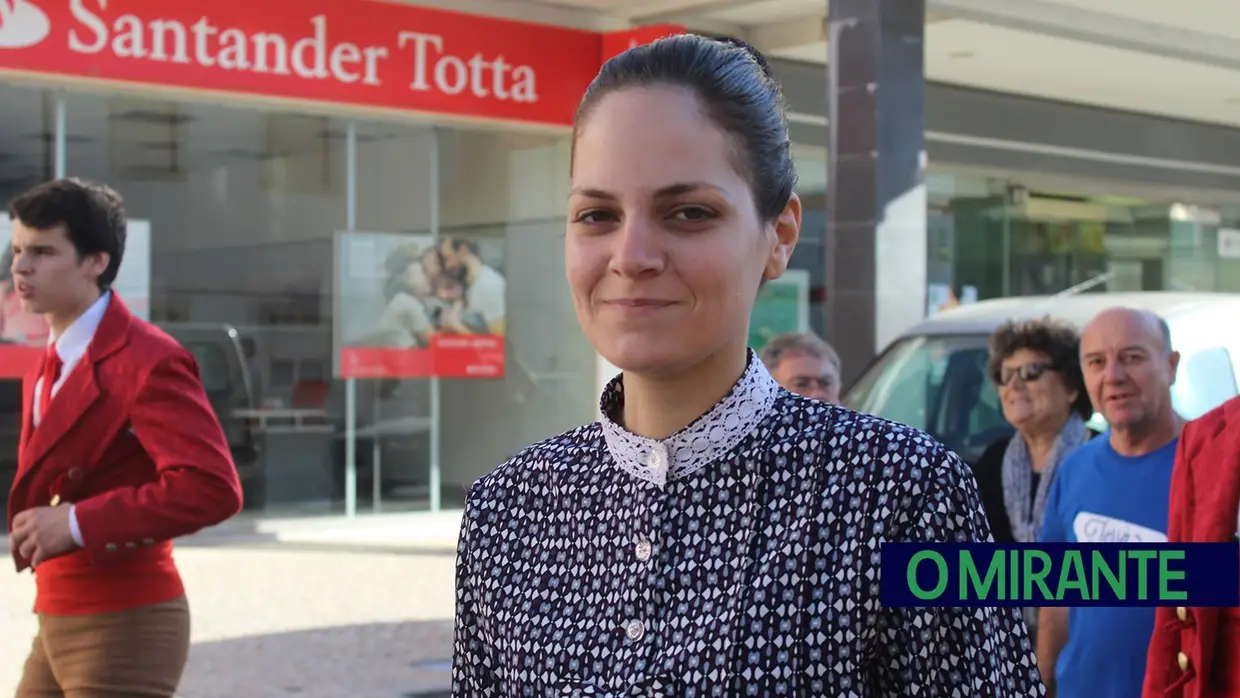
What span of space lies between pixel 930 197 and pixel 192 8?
936 centimetres

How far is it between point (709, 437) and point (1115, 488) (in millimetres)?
2793

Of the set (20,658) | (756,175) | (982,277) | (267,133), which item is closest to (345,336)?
(267,133)

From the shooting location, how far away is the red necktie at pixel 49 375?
4340 millimetres

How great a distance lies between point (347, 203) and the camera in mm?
14484

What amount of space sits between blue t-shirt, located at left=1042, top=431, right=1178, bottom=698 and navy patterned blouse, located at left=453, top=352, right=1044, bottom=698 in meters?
2.49

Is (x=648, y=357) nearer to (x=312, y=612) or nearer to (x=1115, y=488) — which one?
(x=1115, y=488)

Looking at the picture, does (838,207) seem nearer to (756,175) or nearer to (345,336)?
(345,336)

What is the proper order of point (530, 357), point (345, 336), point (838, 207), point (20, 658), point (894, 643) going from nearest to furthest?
point (894, 643) → point (20, 658) → point (838, 207) → point (345, 336) → point (530, 357)

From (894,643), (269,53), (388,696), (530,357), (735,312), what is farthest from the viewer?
(530,357)

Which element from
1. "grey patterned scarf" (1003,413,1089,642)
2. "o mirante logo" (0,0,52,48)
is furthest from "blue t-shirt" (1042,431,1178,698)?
"o mirante logo" (0,0,52,48)

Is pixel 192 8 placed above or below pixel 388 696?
above

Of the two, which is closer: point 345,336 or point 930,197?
point 345,336

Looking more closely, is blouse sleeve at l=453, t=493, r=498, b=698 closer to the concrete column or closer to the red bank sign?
the concrete column

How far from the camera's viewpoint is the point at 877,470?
1753 millimetres
